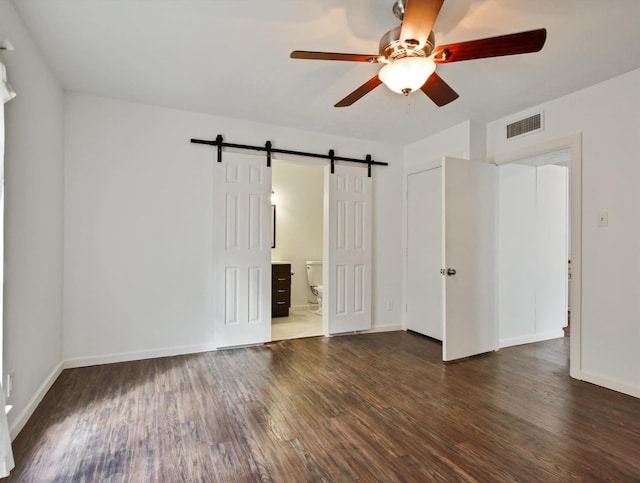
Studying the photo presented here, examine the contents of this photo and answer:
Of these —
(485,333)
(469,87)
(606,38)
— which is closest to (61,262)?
(469,87)

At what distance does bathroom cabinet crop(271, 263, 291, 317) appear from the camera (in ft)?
17.7

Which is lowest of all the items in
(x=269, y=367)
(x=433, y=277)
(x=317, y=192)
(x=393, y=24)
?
(x=269, y=367)

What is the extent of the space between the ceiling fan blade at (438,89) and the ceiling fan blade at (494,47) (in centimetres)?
18

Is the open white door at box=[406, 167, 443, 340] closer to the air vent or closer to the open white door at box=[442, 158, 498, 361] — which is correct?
the open white door at box=[442, 158, 498, 361]

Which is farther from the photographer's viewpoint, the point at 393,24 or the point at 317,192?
the point at 317,192

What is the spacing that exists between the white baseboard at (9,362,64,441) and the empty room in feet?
0.10

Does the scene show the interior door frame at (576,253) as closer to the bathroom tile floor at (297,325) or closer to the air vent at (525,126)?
the air vent at (525,126)

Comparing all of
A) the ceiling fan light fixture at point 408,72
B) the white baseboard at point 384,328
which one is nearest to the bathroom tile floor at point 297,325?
the white baseboard at point 384,328

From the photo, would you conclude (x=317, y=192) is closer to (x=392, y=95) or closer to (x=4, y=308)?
(x=392, y=95)

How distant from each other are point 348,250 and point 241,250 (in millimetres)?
1373

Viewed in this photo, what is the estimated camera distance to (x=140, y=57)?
262cm

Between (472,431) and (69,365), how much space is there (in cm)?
339

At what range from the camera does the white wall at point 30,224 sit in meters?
2.09

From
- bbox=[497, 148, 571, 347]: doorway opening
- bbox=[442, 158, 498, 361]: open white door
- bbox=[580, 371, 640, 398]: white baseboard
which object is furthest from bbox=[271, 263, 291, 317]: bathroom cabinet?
bbox=[580, 371, 640, 398]: white baseboard
